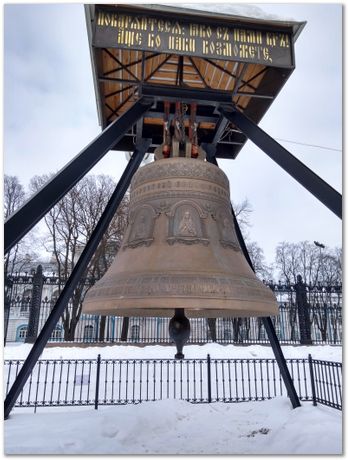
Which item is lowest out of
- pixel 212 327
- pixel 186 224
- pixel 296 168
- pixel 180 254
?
pixel 212 327

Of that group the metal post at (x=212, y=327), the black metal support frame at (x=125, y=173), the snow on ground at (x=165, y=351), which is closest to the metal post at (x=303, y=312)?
the snow on ground at (x=165, y=351)

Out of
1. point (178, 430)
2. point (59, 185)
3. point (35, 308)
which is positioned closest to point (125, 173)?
point (59, 185)

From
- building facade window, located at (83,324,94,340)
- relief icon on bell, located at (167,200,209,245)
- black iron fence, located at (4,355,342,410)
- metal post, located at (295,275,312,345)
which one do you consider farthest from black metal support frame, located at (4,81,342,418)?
building facade window, located at (83,324,94,340)

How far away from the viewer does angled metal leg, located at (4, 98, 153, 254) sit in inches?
88.4

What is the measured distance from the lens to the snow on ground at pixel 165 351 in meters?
11.2

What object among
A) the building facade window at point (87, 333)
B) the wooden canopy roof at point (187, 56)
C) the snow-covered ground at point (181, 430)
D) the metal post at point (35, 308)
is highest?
the wooden canopy roof at point (187, 56)

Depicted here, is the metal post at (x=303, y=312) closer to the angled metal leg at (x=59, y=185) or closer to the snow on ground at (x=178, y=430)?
the snow on ground at (x=178, y=430)

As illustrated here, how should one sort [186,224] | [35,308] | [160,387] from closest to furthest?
1. [186,224]
2. [160,387]
3. [35,308]

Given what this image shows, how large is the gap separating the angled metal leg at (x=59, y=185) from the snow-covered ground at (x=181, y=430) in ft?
7.94

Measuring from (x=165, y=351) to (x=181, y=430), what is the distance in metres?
7.78

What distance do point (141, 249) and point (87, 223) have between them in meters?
16.0

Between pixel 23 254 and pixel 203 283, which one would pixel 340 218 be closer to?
pixel 203 283

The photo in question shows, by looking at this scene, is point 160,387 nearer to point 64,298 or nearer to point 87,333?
point 64,298

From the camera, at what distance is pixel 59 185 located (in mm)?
2586
